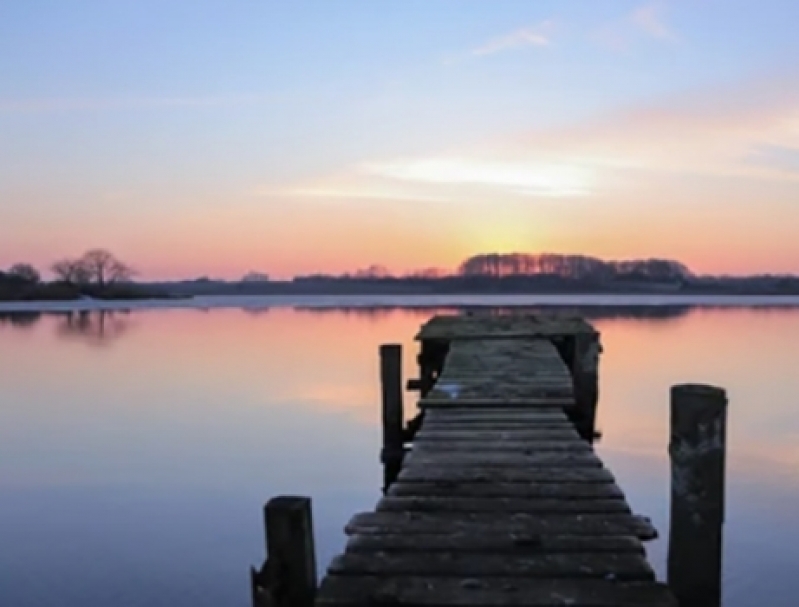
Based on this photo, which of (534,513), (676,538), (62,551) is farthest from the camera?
(62,551)

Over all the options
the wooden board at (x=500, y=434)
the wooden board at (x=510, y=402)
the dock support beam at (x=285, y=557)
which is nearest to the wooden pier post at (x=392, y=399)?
the wooden board at (x=510, y=402)

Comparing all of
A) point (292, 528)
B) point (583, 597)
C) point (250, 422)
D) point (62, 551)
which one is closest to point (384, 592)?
point (292, 528)

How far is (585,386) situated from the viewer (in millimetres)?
9992

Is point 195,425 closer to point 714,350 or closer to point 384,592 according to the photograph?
point 384,592

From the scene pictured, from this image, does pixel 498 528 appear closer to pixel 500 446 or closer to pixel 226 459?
pixel 500 446

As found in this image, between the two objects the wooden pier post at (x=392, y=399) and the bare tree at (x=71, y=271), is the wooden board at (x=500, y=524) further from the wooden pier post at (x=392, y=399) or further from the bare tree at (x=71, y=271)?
the bare tree at (x=71, y=271)

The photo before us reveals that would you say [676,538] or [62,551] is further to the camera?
[62,551]

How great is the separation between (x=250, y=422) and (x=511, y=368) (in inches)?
350

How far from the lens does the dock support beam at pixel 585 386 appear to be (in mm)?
9766

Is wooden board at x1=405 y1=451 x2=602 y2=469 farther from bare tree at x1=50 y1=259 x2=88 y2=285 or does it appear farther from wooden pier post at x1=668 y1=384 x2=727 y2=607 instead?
bare tree at x1=50 y1=259 x2=88 y2=285

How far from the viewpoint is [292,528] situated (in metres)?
3.71

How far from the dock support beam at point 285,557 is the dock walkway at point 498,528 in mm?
145

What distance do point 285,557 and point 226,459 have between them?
11385 mm

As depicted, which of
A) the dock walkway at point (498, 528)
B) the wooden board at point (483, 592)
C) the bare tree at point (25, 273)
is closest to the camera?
the wooden board at point (483, 592)
